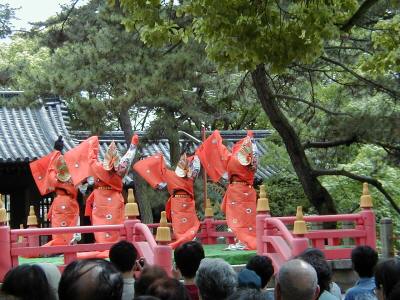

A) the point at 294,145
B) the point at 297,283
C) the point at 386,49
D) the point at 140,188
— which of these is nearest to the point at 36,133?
the point at 140,188

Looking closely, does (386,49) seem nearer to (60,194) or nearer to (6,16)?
(60,194)

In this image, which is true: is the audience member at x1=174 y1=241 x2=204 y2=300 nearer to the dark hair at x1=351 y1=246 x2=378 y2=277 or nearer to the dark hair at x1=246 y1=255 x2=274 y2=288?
the dark hair at x1=246 y1=255 x2=274 y2=288

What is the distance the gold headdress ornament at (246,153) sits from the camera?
1176 cm

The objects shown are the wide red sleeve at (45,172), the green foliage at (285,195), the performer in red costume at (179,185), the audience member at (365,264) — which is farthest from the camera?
the green foliage at (285,195)

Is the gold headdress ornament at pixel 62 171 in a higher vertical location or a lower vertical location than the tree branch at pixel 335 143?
lower

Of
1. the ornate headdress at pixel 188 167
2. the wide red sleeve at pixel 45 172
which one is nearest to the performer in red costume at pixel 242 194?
the ornate headdress at pixel 188 167

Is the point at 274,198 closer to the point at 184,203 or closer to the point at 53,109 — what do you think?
the point at 53,109

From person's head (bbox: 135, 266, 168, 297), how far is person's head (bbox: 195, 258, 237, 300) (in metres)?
0.28

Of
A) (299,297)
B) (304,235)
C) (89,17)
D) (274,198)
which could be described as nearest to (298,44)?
(304,235)

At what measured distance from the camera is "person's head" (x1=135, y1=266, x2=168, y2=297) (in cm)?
412

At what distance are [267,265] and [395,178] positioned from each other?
13112mm

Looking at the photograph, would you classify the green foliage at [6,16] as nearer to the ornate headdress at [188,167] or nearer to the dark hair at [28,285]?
the ornate headdress at [188,167]

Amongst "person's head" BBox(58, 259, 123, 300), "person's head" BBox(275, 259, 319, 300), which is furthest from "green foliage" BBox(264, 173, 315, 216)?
"person's head" BBox(58, 259, 123, 300)

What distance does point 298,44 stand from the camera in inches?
355
